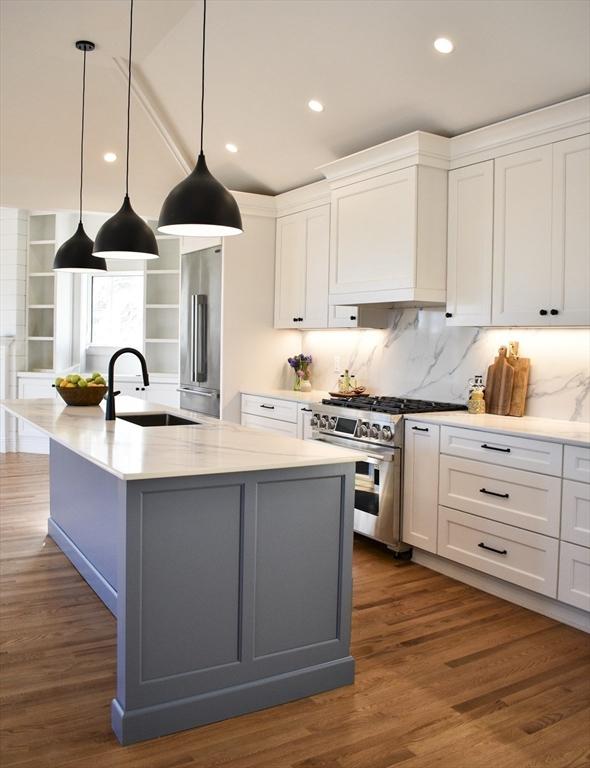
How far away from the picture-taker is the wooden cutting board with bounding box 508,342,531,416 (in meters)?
4.16

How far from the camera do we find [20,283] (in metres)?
7.95

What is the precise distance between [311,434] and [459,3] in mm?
2893

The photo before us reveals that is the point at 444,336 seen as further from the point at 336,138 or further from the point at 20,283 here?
the point at 20,283

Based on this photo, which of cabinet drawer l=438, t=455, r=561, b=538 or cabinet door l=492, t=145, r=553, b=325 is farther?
cabinet door l=492, t=145, r=553, b=325

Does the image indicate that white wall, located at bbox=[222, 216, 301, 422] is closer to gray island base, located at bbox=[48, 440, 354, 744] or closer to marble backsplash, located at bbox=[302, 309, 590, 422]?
marble backsplash, located at bbox=[302, 309, 590, 422]

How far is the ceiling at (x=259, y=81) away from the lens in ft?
11.8

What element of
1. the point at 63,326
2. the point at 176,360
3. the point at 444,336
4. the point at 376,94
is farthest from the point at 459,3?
the point at 63,326

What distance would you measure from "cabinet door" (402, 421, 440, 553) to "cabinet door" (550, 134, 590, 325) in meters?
0.98

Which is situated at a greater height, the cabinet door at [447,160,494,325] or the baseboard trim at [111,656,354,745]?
the cabinet door at [447,160,494,325]

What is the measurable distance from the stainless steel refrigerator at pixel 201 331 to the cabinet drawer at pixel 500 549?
2640mm

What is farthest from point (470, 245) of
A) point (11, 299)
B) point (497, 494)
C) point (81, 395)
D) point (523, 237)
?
point (11, 299)

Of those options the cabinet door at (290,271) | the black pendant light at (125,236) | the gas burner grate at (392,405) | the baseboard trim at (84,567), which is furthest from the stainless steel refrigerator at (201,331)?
the black pendant light at (125,236)

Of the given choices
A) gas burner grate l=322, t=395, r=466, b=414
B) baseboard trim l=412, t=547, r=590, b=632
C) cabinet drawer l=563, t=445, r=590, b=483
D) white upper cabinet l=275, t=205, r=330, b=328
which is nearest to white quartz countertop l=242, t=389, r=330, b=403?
gas burner grate l=322, t=395, r=466, b=414

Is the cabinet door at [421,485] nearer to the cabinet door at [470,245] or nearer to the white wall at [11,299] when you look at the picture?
the cabinet door at [470,245]
